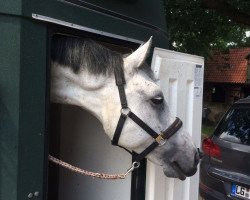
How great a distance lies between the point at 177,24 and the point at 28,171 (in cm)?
951

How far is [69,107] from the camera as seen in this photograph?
317cm

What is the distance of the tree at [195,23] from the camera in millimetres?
10547

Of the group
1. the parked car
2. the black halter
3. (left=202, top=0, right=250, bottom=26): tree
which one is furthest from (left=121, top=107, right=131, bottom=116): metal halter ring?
(left=202, top=0, right=250, bottom=26): tree

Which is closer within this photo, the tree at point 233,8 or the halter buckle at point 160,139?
the halter buckle at point 160,139

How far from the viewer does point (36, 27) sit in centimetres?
184

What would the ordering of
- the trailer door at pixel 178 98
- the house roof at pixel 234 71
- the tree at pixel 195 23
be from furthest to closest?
the house roof at pixel 234 71 < the tree at pixel 195 23 < the trailer door at pixel 178 98

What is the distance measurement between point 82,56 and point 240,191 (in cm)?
264

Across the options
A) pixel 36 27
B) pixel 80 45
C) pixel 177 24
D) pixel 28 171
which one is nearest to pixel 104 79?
pixel 80 45

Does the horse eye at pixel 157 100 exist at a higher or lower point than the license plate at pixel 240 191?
higher

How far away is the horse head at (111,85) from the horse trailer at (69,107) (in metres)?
0.11

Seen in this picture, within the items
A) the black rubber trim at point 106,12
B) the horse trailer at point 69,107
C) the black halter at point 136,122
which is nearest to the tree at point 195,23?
the horse trailer at point 69,107

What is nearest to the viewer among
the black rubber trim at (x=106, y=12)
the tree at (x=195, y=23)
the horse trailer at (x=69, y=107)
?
the horse trailer at (x=69, y=107)

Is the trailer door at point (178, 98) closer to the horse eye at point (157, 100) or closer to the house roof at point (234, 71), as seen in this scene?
the horse eye at point (157, 100)

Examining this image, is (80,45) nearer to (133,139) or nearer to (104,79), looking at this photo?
(104,79)
